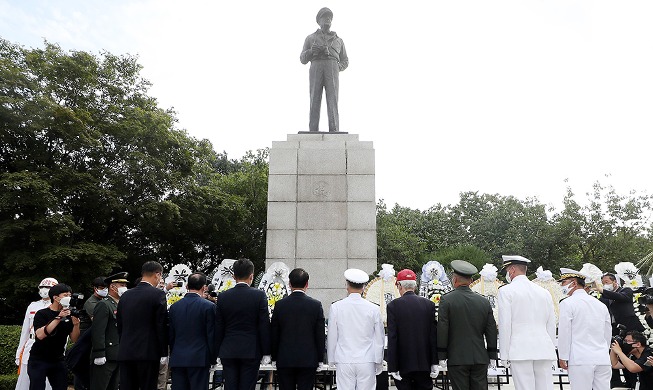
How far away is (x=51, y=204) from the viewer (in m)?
16.6

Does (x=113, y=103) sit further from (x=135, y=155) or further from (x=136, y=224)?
(x=136, y=224)

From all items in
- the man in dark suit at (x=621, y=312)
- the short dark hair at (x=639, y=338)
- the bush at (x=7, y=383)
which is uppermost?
the man in dark suit at (x=621, y=312)

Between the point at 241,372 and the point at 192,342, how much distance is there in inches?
25.2

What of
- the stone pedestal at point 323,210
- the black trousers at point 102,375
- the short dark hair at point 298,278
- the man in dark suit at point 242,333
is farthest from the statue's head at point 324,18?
the black trousers at point 102,375

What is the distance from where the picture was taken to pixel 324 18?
11688 mm

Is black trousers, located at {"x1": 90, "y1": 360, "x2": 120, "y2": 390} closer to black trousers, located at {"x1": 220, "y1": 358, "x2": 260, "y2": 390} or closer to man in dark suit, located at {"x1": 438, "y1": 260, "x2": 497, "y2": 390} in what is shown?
black trousers, located at {"x1": 220, "y1": 358, "x2": 260, "y2": 390}

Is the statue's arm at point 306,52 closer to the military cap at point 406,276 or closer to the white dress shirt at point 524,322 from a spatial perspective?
the military cap at point 406,276

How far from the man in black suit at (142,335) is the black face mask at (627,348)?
18.4 feet

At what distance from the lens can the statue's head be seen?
38.2ft

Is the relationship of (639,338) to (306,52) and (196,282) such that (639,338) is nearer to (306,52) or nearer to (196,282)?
(196,282)

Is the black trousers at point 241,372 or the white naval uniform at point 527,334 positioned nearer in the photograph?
the white naval uniform at point 527,334

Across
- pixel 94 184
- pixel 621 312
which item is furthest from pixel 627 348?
pixel 94 184

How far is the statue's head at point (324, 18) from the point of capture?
1166cm

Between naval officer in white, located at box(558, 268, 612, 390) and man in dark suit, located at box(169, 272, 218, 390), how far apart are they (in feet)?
13.2
